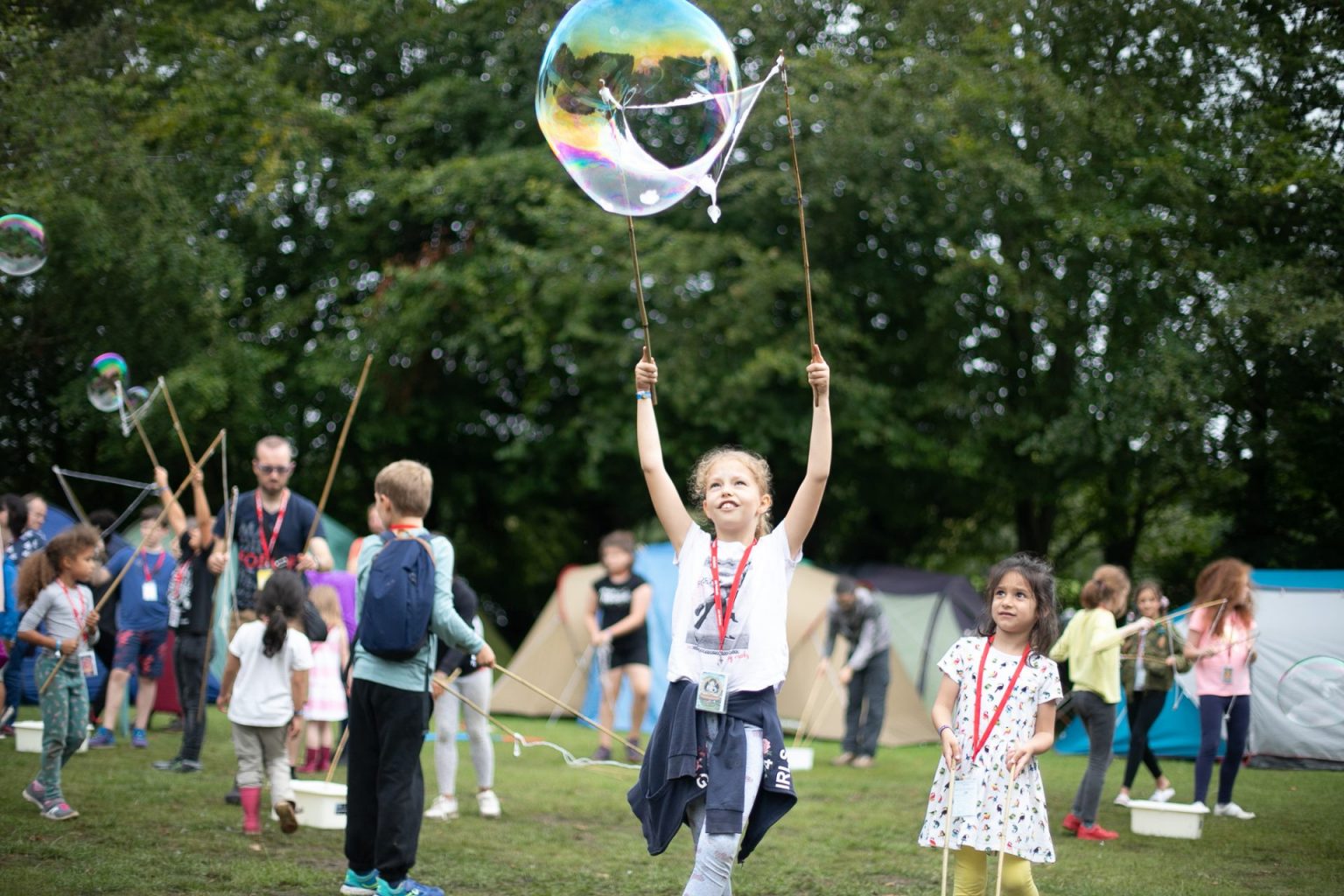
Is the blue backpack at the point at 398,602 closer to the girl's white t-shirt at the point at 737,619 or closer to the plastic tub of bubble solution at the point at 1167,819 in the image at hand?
the girl's white t-shirt at the point at 737,619

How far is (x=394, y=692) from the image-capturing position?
17.7 ft

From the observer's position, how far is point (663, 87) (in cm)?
575

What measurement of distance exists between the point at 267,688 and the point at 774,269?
1032 centimetres

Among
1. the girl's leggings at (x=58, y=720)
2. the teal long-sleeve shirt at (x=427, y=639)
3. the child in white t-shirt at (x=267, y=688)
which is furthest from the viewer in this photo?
the child in white t-shirt at (x=267, y=688)

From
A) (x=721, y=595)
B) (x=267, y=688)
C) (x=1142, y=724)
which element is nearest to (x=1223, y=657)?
(x=1142, y=724)

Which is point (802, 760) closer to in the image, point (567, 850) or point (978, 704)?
point (567, 850)

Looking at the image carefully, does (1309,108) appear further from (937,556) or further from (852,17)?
(937,556)

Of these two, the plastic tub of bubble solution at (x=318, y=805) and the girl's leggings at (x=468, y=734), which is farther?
the girl's leggings at (x=468, y=734)

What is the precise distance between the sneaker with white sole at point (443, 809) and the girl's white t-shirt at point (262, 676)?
1.27m

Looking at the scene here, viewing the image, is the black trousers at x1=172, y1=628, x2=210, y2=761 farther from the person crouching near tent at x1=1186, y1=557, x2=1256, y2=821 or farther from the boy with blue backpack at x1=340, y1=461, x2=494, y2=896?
the person crouching near tent at x1=1186, y1=557, x2=1256, y2=821

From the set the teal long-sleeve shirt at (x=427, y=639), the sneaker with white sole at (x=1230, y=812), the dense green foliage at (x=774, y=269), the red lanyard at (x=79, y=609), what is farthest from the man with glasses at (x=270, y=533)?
the sneaker with white sole at (x=1230, y=812)

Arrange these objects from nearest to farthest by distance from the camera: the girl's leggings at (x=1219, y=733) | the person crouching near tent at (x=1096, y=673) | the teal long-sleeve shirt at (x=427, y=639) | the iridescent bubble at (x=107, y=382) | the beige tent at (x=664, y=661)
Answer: the teal long-sleeve shirt at (x=427, y=639), the person crouching near tent at (x=1096, y=673), the girl's leggings at (x=1219, y=733), the iridescent bubble at (x=107, y=382), the beige tent at (x=664, y=661)

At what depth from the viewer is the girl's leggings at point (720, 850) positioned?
13.6ft

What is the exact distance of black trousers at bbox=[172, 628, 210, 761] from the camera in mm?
8859
